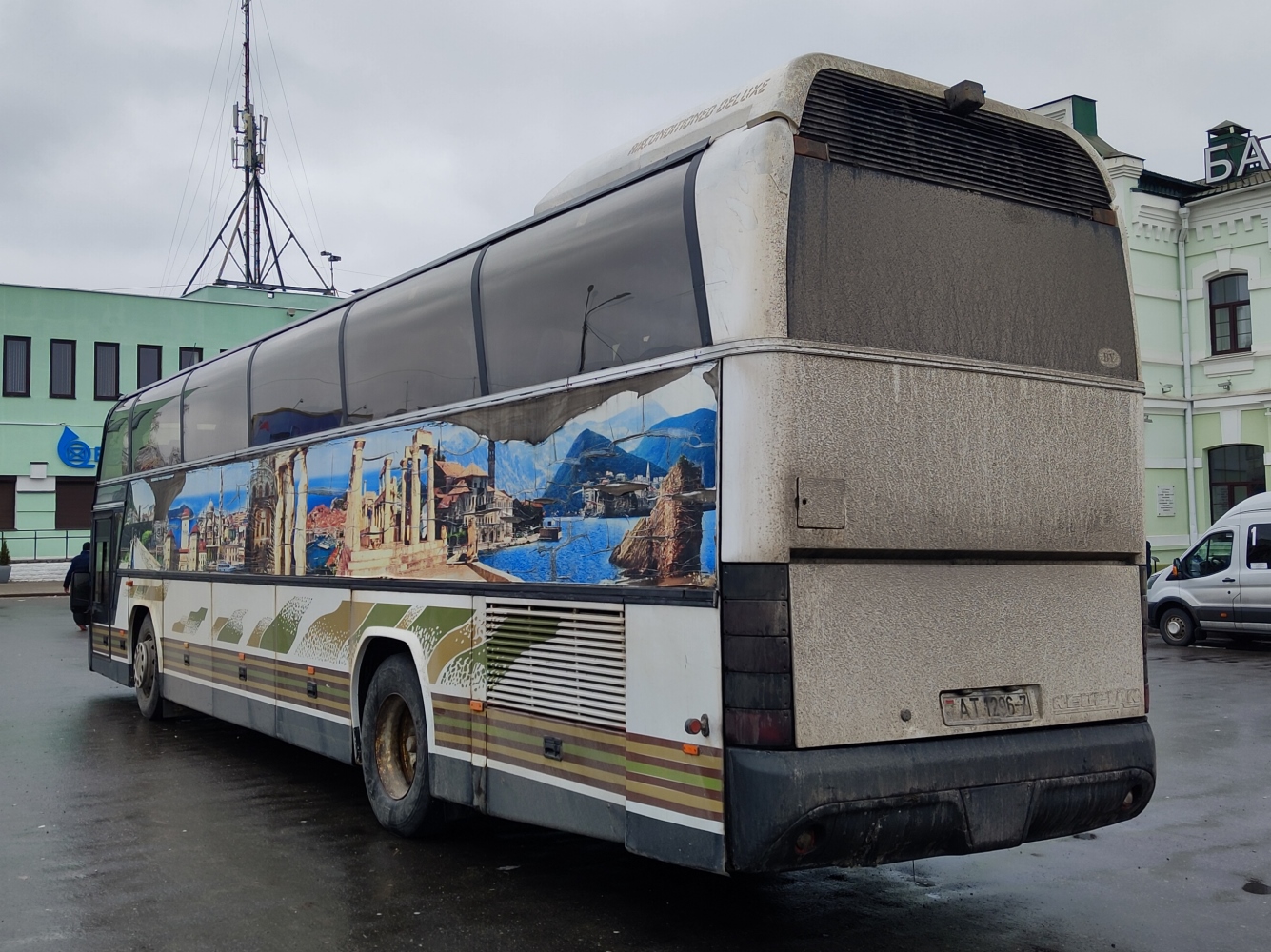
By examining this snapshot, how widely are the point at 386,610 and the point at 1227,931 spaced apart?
4.96 m

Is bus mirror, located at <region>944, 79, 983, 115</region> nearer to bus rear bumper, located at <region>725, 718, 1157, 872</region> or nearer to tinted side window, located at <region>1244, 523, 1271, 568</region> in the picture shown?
bus rear bumper, located at <region>725, 718, 1157, 872</region>

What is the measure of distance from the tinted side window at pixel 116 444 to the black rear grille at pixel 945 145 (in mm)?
11009

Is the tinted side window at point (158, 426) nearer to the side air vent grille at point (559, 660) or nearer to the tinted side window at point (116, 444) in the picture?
the tinted side window at point (116, 444)

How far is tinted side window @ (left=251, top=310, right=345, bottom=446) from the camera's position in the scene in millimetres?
9172

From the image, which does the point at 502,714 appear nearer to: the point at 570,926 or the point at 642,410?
the point at 570,926

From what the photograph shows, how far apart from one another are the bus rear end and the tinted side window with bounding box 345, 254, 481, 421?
2.52 meters

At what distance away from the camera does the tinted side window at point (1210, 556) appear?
20062 millimetres

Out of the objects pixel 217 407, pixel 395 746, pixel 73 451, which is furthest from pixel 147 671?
pixel 73 451

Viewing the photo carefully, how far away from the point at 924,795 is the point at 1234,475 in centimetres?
2700

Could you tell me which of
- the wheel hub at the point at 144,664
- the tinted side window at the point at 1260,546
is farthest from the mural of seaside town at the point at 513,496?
the tinted side window at the point at 1260,546

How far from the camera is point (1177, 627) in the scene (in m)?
21.0

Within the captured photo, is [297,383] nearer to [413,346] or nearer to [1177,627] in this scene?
[413,346]

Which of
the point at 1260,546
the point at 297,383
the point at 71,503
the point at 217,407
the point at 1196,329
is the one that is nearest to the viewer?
the point at 297,383

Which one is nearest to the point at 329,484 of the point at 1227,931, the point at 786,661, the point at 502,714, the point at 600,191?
the point at 502,714
